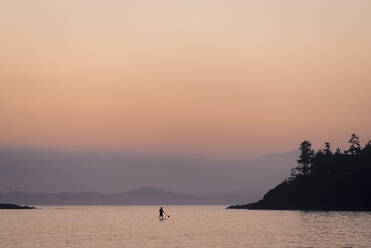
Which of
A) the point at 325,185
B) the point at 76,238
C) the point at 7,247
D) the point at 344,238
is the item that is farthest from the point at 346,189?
the point at 7,247

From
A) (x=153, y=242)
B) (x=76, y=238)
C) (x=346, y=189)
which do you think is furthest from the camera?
(x=346, y=189)

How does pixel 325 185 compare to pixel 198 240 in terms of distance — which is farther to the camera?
pixel 325 185

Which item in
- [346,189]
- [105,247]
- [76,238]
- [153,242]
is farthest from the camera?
[346,189]

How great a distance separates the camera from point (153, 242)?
231ft

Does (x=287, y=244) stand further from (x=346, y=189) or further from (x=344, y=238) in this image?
(x=346, y=189)

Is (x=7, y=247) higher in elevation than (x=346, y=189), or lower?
lower

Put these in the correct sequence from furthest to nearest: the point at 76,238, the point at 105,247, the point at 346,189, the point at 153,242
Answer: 1. the point at 346,189
2. the point at 76,238
3. the point at 153,242
4. the point at 105,247

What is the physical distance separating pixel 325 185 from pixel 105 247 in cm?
14356

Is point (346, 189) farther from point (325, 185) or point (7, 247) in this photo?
point (7, 247)

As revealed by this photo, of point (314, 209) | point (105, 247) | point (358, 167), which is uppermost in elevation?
point (358, 167)

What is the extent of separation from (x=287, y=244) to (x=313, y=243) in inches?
135

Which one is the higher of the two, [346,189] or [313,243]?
[346,189]

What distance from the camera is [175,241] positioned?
7231 cm

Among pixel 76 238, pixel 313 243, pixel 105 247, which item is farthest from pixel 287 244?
pixel 76 238
